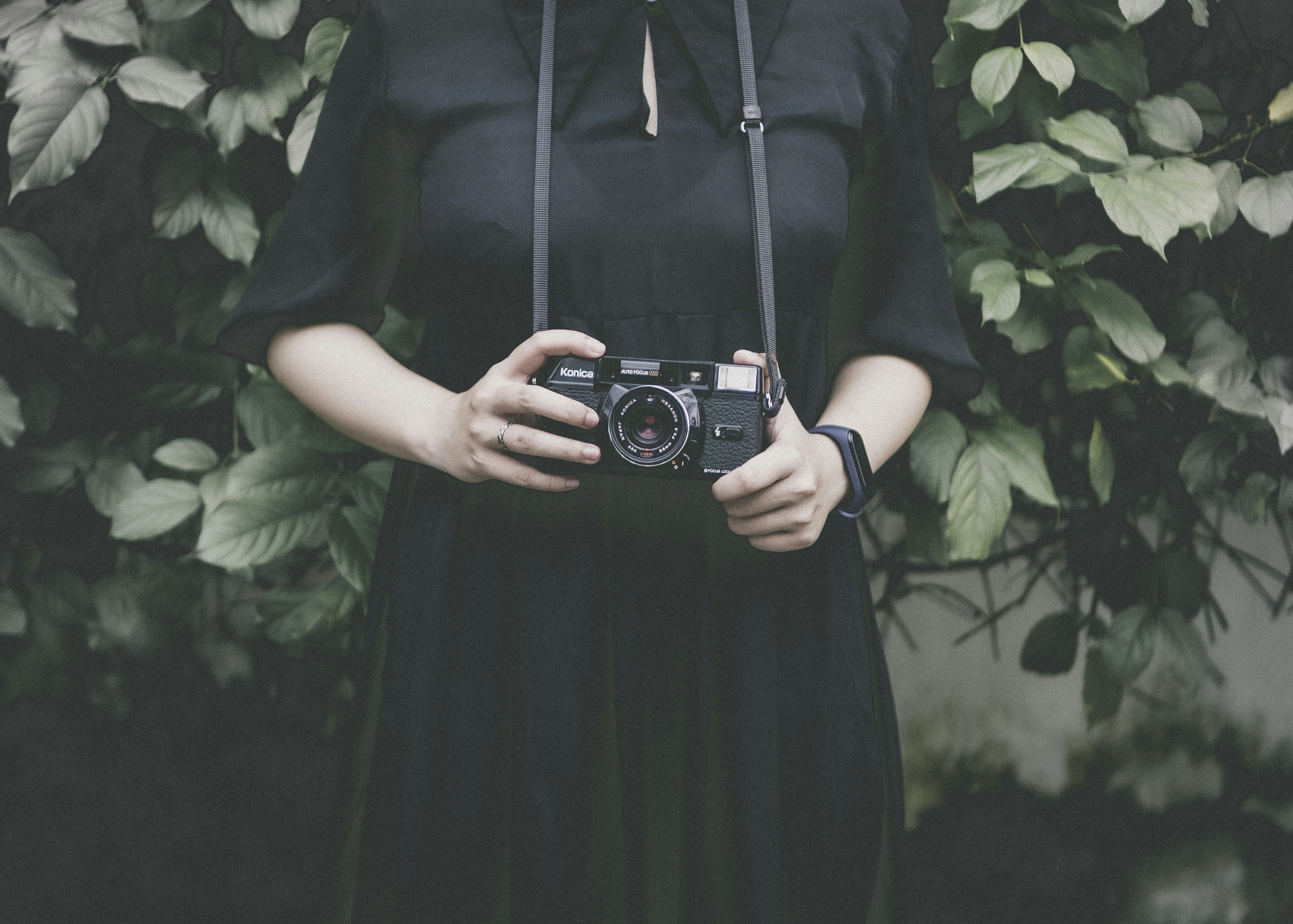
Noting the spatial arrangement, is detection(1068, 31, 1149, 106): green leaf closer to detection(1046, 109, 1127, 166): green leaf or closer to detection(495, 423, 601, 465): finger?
detection(1046, 109, 1127, 166): green leaf

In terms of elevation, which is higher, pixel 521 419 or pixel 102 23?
pixel 102 23

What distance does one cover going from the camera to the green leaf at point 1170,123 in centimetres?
75

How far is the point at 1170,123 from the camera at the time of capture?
29.6 inches

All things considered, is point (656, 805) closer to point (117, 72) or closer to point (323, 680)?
point (323, 680)

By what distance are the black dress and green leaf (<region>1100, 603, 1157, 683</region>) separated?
1.40 ft

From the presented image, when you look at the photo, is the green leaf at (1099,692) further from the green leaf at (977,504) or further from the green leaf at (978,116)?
the green leaf at (978,116)

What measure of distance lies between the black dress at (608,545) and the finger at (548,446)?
68mm

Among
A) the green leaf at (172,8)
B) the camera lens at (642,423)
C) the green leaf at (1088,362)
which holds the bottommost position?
the camera lens at (642,423)

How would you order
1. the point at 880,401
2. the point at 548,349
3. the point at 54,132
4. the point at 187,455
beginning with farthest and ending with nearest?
the point at 187,455
the point at 54,132
the point at 880,401
the point at 548,349

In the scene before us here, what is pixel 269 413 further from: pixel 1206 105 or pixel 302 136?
pixel 1206 105

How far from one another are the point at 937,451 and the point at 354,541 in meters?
0.56

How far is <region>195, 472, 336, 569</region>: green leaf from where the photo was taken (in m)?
0.72

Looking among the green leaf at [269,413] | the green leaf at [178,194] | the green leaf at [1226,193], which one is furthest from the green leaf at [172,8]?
the green leaf at [1226,193]

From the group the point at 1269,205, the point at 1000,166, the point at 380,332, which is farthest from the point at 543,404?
the point at 1269,205
